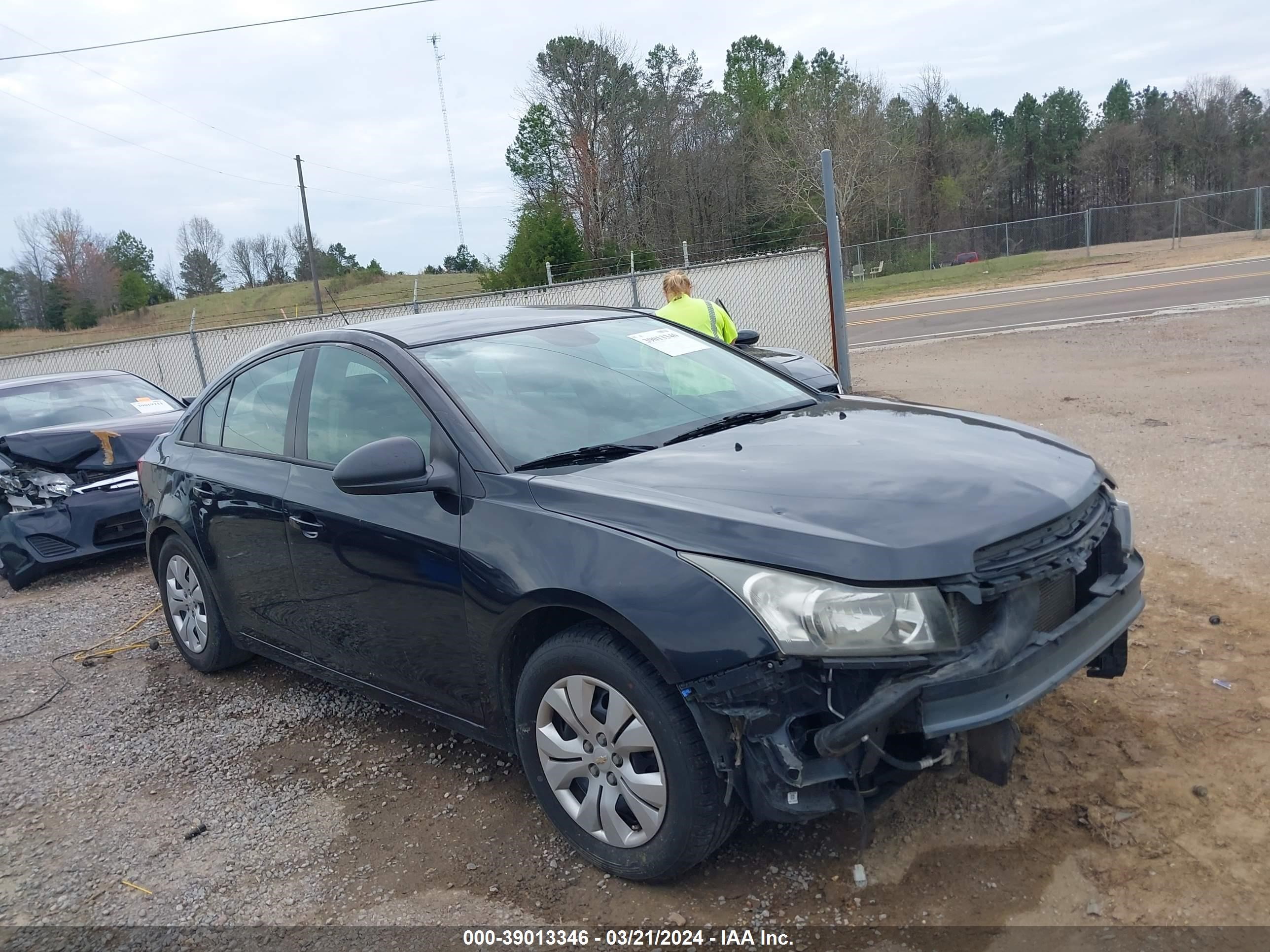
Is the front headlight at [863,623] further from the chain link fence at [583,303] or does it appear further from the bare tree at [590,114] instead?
the bare tree at [590,114]

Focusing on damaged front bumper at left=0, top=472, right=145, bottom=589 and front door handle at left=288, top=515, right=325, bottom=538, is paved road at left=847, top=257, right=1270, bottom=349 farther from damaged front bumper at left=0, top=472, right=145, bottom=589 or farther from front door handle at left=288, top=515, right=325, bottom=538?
front door handle at left=288, top=515, right=325, bottom=538

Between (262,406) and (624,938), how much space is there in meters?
2.89

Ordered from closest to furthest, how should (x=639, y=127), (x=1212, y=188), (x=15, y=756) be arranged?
(x=15, y=756) → (x=639, y=127) → (x=1212, y=188)

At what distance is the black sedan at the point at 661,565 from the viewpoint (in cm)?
250

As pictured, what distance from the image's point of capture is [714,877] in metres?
2.94

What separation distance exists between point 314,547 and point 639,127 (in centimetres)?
4592

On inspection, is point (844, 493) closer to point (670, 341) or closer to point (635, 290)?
point (670, 341)

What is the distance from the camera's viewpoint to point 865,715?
2.41m

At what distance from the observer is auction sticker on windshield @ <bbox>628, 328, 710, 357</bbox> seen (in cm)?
423

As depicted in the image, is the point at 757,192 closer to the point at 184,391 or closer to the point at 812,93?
the point at 812,93

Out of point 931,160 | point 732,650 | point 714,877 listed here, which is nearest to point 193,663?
point 714,877

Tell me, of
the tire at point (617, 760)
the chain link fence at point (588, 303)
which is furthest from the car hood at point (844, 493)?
the chain link fence at point (588, 303)

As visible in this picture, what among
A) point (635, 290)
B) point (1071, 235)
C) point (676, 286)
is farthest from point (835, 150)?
point (676, 286)

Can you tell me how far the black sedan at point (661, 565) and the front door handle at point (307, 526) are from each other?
2cm
